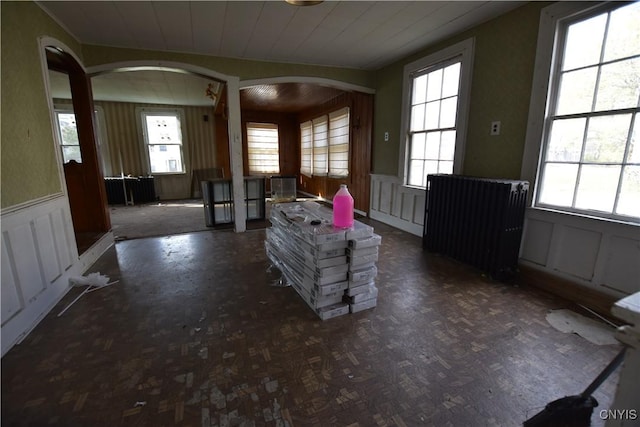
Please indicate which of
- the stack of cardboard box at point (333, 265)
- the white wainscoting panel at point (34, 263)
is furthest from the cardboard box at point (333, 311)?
the white wainscoting panel at point (34, 263)

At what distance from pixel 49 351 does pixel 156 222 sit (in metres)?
3.81

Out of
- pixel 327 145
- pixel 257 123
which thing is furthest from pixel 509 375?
pixel 257 123

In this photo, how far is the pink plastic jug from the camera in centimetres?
216

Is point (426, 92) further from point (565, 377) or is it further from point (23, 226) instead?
point (23, 226)

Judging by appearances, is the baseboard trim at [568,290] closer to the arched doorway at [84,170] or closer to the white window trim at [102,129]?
the arched doorway at [84,170]

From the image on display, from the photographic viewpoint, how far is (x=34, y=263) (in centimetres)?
220

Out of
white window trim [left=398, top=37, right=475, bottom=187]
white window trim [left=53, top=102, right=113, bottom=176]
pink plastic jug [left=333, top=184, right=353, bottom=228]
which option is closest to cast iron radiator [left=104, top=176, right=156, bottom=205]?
white window trim [left=53, top=102, right=113, bottom=176]

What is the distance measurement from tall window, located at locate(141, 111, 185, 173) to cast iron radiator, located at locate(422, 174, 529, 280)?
23.9ft

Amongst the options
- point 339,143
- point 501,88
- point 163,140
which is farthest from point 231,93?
point 163,140

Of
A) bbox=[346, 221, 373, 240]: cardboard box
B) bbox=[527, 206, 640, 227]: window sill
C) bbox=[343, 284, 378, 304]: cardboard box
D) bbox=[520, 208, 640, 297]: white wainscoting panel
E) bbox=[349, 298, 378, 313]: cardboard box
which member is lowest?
bbox=[349, 298, 378, 313]: cardboard box

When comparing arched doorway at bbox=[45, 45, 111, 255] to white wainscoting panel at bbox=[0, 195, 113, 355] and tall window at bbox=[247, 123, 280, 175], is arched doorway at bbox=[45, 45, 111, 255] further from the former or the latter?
tall window at bbox=[247, 123, 280, 175]

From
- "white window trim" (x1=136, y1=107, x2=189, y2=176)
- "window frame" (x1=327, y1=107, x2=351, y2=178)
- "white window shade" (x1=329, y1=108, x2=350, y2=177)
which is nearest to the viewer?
"window frame" (x1=327, y1=107, x2=351, y2=178)

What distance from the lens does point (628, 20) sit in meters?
2.12

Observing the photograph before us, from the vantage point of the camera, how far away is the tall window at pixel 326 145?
625 cm
